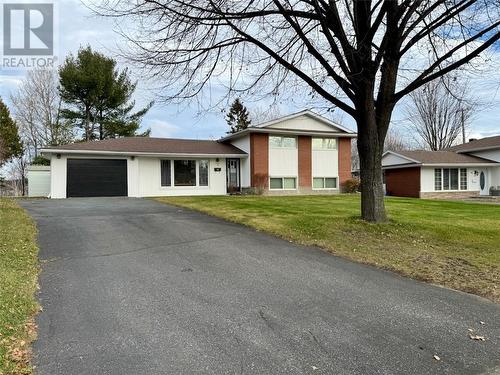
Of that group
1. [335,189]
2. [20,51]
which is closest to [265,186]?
[335,189]

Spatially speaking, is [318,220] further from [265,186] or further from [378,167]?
[265,186]

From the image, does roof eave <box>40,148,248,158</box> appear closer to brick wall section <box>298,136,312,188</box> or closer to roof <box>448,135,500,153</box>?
brick wall section <box>298,136,312,188</box>

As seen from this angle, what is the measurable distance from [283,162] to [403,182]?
11.9 metres

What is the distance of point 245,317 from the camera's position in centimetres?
→ 415

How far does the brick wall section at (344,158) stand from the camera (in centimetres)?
2584

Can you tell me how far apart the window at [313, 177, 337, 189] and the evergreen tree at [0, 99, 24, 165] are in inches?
1031

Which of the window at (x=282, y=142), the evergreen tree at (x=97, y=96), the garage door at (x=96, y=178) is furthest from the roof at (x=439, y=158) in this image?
the evergreen tree at (x=97, y=96)

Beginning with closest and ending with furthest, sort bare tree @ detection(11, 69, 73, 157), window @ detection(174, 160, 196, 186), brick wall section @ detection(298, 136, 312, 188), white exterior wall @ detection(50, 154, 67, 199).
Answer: white exterior wall @ detection(50, 154, 67, 199), window @ detection(174, 160, 196, 186), brick wall section @ detection(298, 136, 312, 188), bare tree @ detection(11, 69, 73, 157)

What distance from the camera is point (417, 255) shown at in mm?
7445

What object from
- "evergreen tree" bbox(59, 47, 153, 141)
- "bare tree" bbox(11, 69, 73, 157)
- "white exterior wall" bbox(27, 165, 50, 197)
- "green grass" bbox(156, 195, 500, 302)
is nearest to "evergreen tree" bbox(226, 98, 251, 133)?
"evergreen tree" bbox(59, 47, 153, 141)

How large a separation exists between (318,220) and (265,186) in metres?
12.6

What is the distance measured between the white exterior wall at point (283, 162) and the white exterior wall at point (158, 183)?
130 inches

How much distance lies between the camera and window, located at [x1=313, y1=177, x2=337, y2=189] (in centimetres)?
2523

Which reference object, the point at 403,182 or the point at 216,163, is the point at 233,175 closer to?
the point at 216,163
